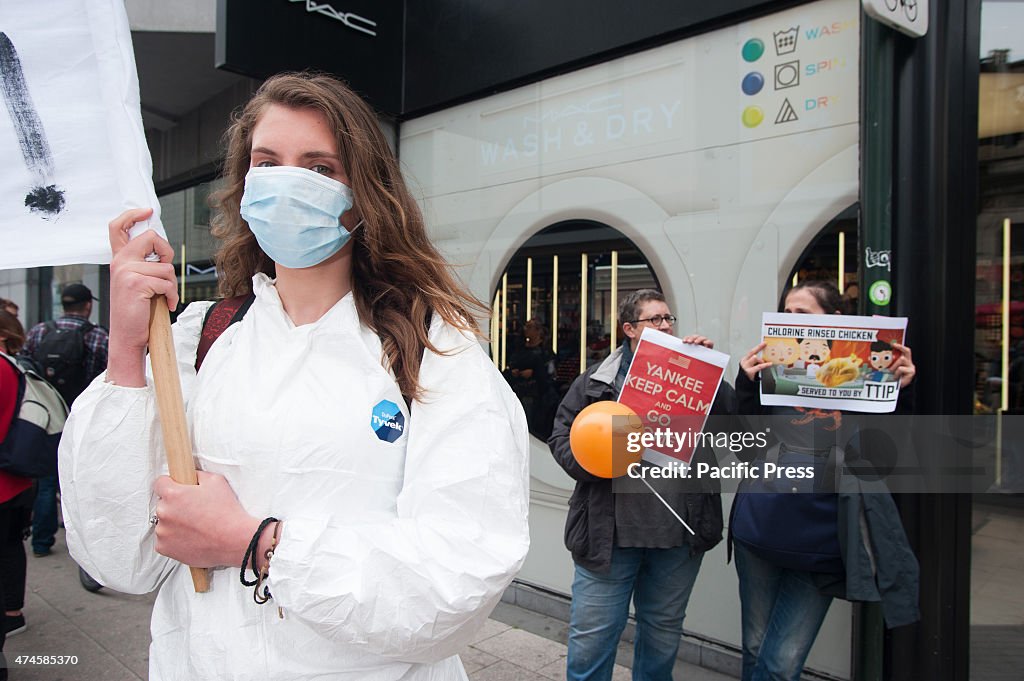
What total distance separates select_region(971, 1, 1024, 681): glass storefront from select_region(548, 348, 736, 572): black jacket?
42.8 inches

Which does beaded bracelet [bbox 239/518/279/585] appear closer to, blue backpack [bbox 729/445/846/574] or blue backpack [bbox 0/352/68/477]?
blue backpack [bbox 729/445/846/574]

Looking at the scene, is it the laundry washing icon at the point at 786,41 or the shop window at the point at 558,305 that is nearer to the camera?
the laundry washing icon at the point at 786,41

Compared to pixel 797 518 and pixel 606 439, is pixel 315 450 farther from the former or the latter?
pixel 797 518

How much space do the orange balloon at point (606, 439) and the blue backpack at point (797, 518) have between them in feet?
1.76

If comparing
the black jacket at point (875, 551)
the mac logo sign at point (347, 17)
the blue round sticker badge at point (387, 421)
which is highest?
the mac logo sign at point (347, 17)

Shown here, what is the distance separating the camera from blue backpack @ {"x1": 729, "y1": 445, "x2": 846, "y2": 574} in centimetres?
270

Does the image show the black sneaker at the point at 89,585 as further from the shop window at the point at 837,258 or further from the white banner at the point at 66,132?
Answer: the shop window at the point at 837,258

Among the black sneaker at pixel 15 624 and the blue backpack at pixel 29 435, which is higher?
the blue backpack at pixel 29 435

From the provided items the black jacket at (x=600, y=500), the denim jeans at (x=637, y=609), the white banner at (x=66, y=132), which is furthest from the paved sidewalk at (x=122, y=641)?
the white banner at (x=66, y=132)

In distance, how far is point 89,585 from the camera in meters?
4.94

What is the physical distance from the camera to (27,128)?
1436mm

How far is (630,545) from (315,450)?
2038 millimetres

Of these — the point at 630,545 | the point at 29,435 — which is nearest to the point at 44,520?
the point at 29,435

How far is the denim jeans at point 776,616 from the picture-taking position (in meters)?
2.84
